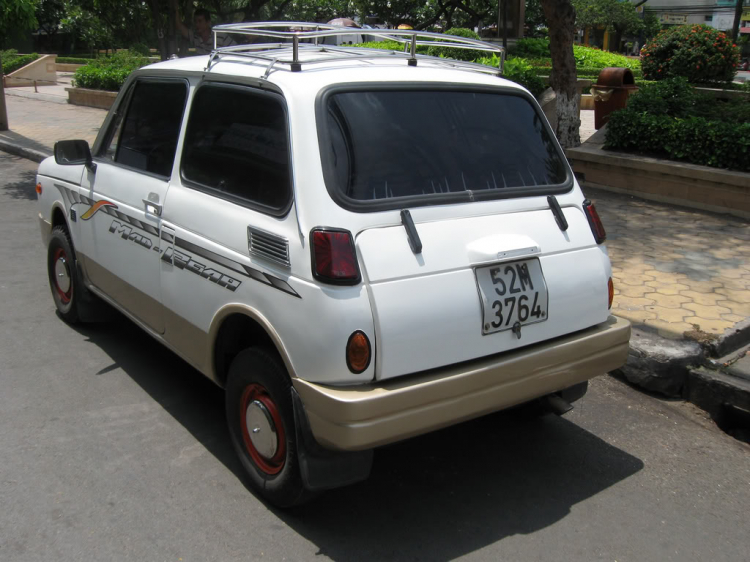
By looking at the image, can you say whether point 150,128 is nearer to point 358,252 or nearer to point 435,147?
point 435,147

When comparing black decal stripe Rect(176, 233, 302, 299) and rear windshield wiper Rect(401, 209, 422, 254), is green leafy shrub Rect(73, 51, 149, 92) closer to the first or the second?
black decal stripe Rect(176, 233, 302, 299)

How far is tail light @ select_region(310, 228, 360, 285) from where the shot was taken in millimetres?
2988

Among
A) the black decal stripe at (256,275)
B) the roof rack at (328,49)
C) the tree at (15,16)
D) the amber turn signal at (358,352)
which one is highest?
the tree at (15,16)

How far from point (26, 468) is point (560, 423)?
9.67 ft

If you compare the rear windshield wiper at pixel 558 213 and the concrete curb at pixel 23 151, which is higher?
the rear windshield wiper at pixel 558 213

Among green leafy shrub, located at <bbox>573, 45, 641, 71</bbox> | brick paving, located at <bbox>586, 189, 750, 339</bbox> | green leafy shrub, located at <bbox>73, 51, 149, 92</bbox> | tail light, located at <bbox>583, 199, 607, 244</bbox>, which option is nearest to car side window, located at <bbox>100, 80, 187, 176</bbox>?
tail light, located at <bbox>583, 199, 607, 244</bbox>

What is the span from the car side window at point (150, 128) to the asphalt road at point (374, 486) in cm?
142

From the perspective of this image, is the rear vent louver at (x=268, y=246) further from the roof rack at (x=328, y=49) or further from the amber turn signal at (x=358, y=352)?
the roof rack at (x=328, y=49)

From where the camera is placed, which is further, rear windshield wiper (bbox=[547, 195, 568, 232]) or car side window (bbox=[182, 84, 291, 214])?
rear windshield wiper (bbox=[547, 195, 568, 232])

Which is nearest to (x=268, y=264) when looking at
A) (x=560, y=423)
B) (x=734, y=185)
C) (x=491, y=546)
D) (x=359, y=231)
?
(x=359, y=231)

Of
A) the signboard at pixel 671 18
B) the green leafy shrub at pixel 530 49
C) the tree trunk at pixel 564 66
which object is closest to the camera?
the tree trunk at pixel 564 66

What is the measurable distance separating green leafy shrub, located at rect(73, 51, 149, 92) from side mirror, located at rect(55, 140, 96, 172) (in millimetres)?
15622

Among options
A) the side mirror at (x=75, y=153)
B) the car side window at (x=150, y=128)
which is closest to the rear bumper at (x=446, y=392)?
the car side window at (x=150, y=128)

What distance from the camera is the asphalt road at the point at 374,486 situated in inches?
128
